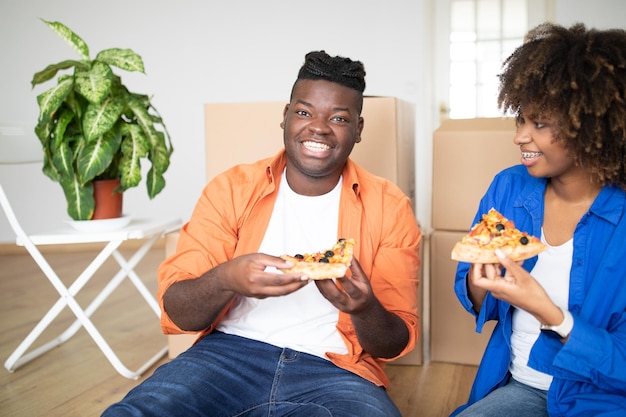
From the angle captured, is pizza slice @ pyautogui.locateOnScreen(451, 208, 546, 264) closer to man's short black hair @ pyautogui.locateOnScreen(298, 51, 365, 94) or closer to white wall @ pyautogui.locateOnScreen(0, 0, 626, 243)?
man's short black hair @ pyautogui.locateOnScreen(298, 51, 365, 94)

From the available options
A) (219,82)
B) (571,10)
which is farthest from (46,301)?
(571,10)

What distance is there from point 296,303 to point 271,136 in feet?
3.01

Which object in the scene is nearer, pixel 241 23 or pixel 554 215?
pixel 554 215

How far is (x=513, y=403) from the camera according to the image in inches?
55.5

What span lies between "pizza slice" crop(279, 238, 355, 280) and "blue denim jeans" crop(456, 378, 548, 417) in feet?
1.41

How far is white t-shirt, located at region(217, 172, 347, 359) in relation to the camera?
5.48 ft

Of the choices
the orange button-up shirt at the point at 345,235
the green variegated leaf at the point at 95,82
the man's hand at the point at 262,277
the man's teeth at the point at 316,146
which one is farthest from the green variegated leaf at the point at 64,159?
the man's hand at the point at 262,277

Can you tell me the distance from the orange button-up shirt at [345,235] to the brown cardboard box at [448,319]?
72 cm

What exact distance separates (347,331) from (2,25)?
4.92 metres

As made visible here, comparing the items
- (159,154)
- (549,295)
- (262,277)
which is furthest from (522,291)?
(159,154)

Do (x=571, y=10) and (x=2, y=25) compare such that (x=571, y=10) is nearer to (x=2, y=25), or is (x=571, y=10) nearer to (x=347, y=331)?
(x=347, y=331)

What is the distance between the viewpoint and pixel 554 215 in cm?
152

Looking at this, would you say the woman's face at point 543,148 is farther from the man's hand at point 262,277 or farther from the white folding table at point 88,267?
the white folding table at point 88,267

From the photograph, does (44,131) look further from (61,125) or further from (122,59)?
(122,59)
